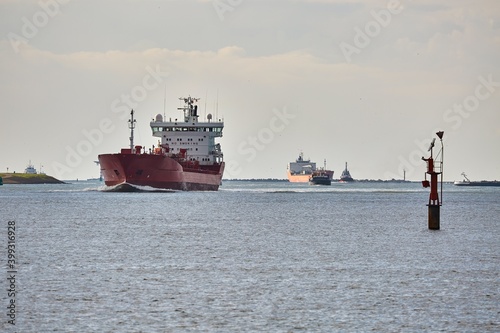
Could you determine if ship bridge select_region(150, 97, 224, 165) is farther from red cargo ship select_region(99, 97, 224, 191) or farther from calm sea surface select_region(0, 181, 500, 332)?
calm sea surface select_region(0, 181, 500, 332)

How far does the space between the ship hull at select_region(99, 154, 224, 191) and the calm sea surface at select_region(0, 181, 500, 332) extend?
166 feet

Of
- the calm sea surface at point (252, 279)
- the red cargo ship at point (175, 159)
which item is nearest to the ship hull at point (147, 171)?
the red cargo ship at point (175, 159)

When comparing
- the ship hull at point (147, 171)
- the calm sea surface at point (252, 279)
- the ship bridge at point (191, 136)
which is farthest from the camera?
the ship bridge at point (191, 136)

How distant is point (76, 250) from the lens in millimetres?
46031

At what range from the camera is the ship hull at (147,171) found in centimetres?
11538

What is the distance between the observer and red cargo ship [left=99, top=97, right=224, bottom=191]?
116938 mm

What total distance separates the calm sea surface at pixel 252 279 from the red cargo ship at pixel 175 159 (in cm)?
5227

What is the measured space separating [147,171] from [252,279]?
275ft

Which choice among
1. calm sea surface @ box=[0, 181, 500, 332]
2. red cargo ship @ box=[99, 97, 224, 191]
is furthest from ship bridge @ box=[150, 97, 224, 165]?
calm sea surface @ box=[0, 181, 500, 332]

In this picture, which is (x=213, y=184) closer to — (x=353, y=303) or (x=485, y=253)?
(x=485, y=253)

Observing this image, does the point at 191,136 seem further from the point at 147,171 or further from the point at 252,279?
the point at 252,279

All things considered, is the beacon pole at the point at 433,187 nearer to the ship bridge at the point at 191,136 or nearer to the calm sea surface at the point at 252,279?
the calm sea surface at the point at 252,279

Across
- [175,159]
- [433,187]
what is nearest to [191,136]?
[175,159]

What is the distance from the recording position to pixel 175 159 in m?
123
